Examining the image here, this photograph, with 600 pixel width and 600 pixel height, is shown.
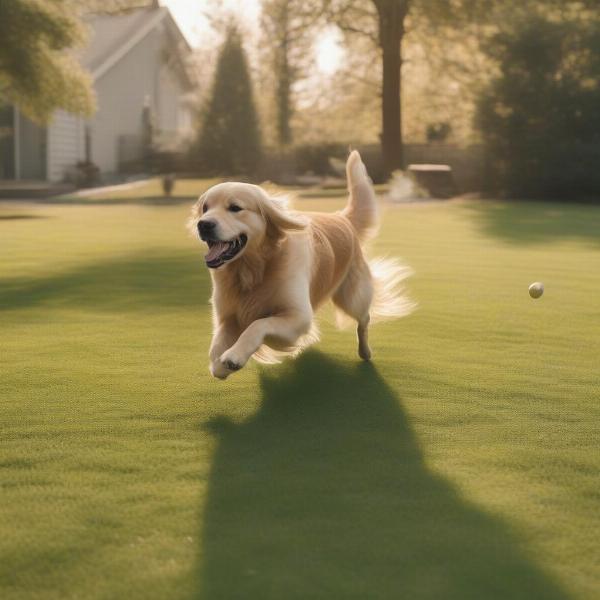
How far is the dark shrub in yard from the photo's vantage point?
24.1 metres

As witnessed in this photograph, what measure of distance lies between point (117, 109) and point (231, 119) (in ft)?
19.6

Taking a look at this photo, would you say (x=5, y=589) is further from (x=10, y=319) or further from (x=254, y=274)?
(x=10, y=319)

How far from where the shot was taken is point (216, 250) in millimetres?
4820

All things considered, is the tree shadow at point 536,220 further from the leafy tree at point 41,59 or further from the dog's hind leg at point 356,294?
the leafy tree at point 41,59

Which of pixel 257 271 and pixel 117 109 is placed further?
pixel 117 109

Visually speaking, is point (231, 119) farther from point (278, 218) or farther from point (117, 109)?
point (278, 218)

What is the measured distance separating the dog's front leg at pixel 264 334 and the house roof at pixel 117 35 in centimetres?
3085

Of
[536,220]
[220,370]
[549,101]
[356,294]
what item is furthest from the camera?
[549,101]

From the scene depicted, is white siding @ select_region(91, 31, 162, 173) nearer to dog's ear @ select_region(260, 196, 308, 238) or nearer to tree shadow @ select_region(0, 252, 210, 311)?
tree shadow @ select_region(0, 252, 210, 311)

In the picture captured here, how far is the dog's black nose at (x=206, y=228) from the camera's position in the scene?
15.2 feet

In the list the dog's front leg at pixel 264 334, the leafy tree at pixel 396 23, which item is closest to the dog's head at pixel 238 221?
the dog's front leg at pixel 264 334

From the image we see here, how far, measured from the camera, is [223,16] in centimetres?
4734

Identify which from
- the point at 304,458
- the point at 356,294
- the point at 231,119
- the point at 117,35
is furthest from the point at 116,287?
the point at 117,35

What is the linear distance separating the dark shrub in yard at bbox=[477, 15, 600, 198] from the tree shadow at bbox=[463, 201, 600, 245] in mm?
1130
